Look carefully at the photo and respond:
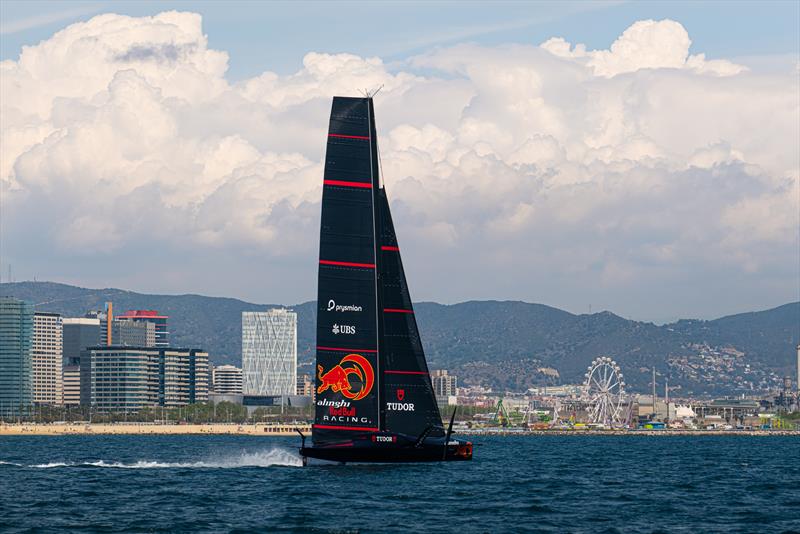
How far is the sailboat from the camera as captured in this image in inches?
2992

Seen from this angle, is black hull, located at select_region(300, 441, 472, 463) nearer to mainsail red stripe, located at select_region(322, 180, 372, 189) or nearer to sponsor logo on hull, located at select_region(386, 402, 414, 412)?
sponsor logo on hull, located at select_region(386, 402, 414, 412)

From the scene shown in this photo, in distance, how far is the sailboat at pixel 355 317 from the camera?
249 ft

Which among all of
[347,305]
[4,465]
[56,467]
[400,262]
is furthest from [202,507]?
[4,465]

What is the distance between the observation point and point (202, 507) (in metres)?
61.6

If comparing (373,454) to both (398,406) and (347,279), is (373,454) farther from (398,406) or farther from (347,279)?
(347,279)

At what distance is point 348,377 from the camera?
77125 mm

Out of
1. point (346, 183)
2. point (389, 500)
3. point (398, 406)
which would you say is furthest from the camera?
point (398, 406)

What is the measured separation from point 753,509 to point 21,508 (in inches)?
1351

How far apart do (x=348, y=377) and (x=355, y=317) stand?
3514mm

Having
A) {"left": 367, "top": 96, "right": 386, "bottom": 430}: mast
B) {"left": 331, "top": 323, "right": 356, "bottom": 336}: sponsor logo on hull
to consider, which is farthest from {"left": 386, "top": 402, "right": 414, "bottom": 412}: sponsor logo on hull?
{"left": 331, "top": 323, "right": 356, "bottom": 336}: sponsor logo on hull

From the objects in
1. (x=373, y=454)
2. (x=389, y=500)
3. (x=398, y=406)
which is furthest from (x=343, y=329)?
(x=389, y=500)

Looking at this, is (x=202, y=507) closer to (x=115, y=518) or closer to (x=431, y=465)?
(x=115, y=518)

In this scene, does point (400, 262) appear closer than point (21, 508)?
No

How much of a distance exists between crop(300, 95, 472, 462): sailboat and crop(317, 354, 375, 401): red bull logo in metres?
0.06
